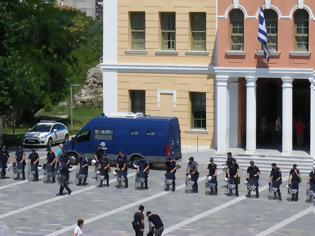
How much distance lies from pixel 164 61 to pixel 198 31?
2514mm

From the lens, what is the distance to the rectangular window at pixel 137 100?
5566 centimetres

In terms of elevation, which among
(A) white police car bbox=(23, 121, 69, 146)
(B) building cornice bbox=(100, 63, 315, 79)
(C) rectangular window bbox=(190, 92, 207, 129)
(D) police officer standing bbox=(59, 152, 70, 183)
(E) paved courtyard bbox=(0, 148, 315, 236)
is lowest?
(E) paved courtyard bbox=(0, 148, 315, 236)

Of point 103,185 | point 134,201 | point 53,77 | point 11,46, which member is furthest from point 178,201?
point 53,77

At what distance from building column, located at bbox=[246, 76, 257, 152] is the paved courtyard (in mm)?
5255

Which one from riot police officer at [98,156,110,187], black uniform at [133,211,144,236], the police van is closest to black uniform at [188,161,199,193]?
riot police officer at [98,156,110,187]

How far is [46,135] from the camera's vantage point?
2287 inches

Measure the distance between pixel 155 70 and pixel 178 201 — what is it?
48.0ft

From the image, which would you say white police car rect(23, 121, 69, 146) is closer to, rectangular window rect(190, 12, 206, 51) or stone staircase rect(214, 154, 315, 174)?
rectangular window rect(190, 12, 206, 51)

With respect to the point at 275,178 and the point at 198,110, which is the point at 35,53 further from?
the point at 275,178

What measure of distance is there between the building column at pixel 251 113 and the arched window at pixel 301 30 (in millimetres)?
2870

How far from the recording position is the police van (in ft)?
158

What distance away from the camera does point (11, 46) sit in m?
54.7

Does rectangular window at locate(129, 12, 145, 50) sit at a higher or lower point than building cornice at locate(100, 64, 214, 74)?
higher

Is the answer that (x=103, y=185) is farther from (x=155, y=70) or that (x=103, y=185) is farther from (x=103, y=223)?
(x=155, y=70)
